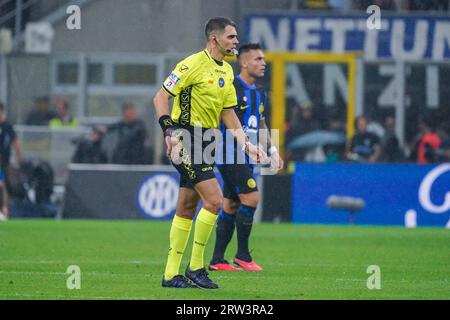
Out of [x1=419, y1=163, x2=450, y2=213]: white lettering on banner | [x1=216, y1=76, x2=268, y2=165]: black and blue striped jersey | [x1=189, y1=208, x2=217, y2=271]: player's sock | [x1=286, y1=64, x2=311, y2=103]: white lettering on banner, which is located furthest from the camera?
[x1=286, y1=64, x2=311, y2=103]: white lettering on banner

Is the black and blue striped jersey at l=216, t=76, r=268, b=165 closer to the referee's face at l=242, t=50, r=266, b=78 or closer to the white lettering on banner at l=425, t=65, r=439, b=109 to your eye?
the referee's face at l=242, t=50, r=266, b=78

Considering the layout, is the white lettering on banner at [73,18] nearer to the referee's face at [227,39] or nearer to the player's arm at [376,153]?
the player's arm at [376,153]

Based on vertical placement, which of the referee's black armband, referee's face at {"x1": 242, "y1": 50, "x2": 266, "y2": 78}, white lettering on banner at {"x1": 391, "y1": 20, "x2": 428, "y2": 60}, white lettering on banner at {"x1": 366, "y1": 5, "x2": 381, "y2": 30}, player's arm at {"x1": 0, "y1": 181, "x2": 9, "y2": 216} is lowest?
player's arm at {"x1": 0, "y1": 181, "x2": 9, "y2": 216}

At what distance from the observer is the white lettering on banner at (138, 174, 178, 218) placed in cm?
2334

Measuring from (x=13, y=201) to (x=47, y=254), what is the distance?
9021mm

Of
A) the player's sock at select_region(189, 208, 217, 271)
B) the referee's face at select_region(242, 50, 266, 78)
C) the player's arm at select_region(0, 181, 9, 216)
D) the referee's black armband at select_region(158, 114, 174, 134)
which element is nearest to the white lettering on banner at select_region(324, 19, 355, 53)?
the player's arm at select_region(0, 181, 9, 216)

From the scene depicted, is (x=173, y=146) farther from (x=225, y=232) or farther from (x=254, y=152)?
(x=225, y=232)

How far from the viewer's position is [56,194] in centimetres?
2481

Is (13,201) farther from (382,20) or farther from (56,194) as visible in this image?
(382,20)

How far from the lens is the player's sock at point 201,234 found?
456 inches

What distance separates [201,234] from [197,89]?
1.32m

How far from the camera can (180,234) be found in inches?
453
